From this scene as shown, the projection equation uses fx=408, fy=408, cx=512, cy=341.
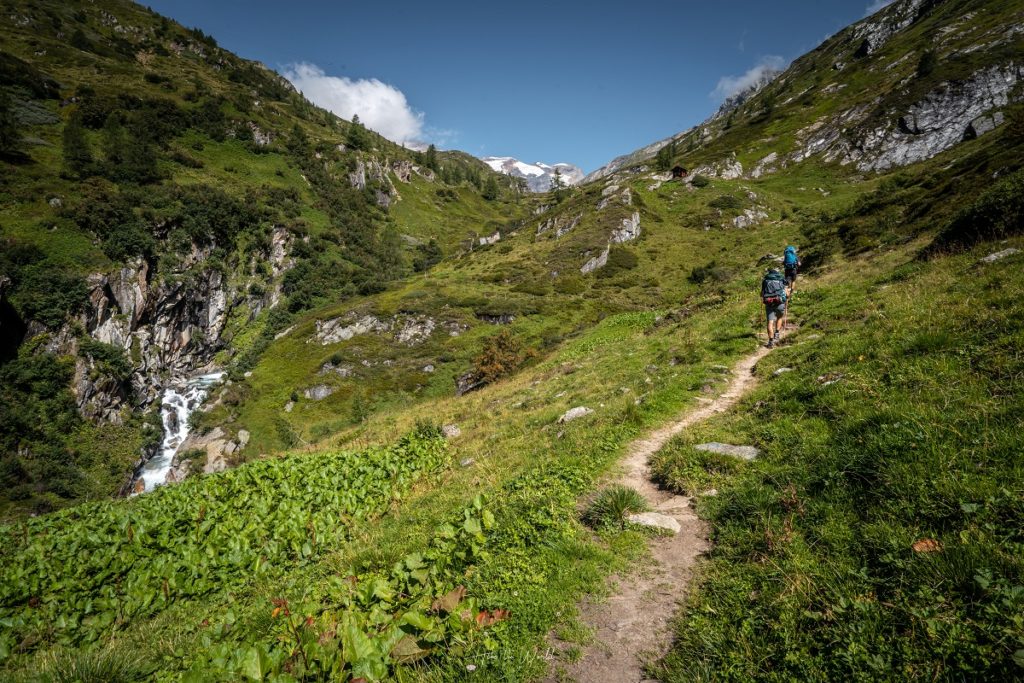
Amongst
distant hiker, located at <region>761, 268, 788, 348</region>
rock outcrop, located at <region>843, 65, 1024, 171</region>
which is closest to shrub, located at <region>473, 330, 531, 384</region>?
distant hiker, located at <region>761, 268, 788, 348</region>

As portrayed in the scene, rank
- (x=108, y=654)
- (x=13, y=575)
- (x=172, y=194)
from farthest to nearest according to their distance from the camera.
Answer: (x=172, y=194) < (x=13, y=575) < (x=108, y=654)

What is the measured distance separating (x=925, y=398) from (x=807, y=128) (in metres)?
141

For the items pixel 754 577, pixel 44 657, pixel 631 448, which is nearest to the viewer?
pixel 754 577

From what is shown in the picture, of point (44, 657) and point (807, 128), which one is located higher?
point (807, 128)

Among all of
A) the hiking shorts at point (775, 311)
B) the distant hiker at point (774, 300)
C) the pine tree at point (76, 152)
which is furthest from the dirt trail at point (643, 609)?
the pine tree at point (76, 152)

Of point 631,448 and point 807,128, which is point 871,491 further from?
point 807,128

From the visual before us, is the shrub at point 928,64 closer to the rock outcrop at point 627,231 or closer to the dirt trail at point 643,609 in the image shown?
the rock outcrop at point 627,231

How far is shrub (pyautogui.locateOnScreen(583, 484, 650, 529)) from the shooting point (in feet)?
20.3

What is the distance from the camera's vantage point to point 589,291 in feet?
220

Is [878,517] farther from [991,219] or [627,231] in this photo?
[627,231]

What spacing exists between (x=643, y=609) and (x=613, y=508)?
178 centimetres

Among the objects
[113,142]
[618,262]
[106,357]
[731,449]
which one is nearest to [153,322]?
[106,357]

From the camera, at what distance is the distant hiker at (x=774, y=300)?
45.7ft

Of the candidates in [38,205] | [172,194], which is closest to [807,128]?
[172,194]
